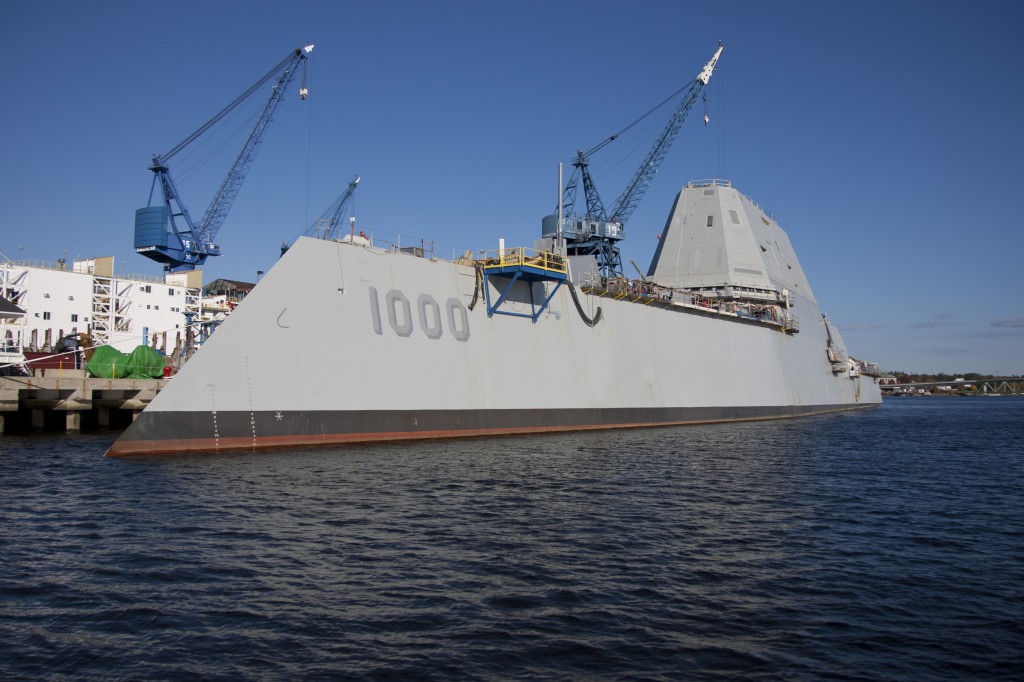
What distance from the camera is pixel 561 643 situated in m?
9.02

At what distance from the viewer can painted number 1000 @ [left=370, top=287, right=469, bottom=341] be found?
28.9 m

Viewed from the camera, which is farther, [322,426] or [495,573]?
[322,426]

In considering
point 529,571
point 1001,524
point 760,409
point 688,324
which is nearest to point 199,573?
point 529,571

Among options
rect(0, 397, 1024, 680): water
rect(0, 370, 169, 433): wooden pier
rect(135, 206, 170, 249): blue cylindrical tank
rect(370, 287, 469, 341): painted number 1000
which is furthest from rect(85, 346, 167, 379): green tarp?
rect(135, 206, 170, 249): blue cylindrical tank

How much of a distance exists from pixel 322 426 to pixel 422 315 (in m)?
6.45

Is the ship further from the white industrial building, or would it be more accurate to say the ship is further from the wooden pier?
the white industrial building

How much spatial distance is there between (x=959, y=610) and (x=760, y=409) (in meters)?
45.1

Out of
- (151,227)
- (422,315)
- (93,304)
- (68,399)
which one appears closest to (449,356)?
(422,315)

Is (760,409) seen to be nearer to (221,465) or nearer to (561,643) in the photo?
(221,465)

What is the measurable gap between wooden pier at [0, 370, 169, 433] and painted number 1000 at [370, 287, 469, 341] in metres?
16.0

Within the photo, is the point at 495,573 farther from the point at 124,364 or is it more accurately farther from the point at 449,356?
the point at 124,364

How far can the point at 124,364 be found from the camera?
124ft

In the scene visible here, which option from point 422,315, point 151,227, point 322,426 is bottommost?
point 322,426

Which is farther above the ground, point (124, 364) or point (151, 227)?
point (151, 227)
